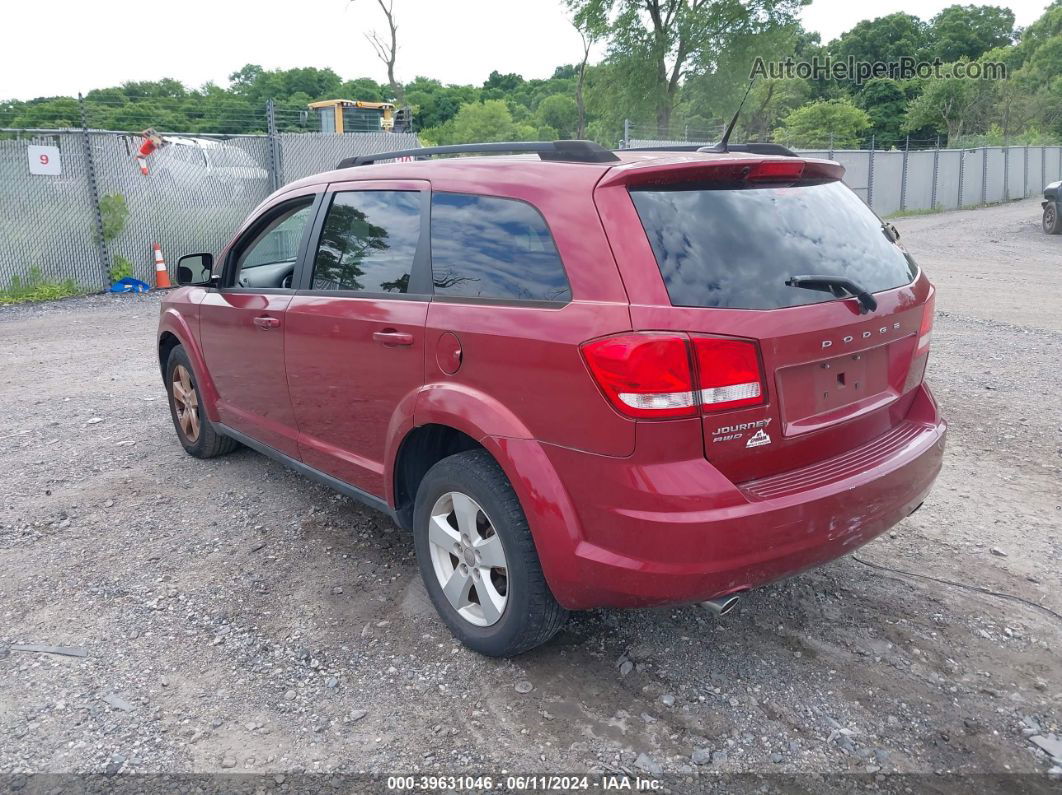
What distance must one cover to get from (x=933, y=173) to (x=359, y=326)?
98.9 feet

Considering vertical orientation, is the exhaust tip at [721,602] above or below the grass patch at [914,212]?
above

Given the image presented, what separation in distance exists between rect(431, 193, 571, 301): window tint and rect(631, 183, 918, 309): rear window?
0.36 m

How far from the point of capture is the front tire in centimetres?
298

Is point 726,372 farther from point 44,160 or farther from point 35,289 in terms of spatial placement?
point 35,289

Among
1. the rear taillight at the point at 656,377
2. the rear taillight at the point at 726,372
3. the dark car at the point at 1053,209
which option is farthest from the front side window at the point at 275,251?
the dark car at the point at 1053,209

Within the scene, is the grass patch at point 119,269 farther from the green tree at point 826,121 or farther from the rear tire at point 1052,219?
the green tree at point 826,121

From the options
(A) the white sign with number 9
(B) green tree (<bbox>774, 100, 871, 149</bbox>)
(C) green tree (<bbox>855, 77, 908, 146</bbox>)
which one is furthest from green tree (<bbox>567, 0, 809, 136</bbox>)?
(A) the white sign with number 9

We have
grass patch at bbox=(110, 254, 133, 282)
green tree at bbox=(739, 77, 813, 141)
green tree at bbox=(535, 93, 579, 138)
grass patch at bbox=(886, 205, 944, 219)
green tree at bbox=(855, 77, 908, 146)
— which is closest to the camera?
grass patch at bbox=(110, 254, 133, 282)

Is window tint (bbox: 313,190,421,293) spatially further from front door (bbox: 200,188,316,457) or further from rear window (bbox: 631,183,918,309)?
rear window (bbox: 631,183,918,309)

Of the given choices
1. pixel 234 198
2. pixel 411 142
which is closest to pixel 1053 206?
pixel 411 142

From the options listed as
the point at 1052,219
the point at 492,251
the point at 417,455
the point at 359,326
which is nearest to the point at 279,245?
the point at 359,326

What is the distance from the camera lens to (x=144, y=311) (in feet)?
39.8

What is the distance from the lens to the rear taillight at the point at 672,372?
2578 mm

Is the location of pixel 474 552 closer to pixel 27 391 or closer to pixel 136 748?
pixel 136 748
